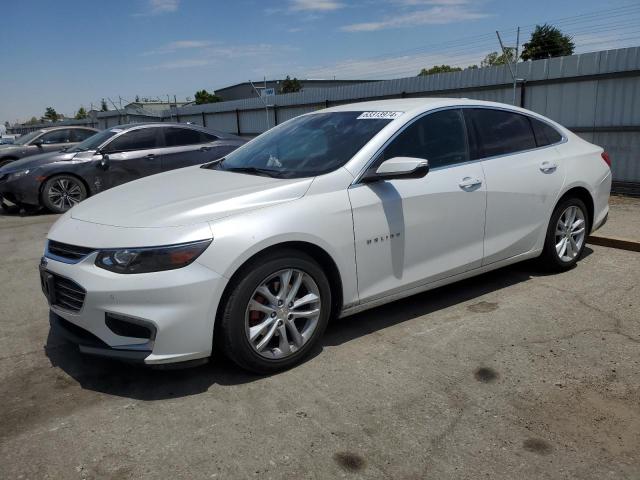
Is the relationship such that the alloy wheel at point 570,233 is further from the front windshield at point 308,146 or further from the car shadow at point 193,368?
the front windshield at point 308,146

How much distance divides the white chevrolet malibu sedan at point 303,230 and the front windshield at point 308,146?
15mm

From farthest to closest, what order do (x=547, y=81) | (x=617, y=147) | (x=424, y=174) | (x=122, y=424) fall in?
(x=547, y=81), (x=617, y=147), (x=424, y=174), (x=122, y=424)

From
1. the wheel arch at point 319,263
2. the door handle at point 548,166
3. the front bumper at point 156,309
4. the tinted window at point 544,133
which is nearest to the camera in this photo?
the front bumper at point 156,309

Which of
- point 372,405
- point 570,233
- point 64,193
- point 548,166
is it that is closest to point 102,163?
point 64,193

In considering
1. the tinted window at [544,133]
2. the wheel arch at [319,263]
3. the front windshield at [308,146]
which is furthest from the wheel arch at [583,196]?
the wheel arch at [319,263]

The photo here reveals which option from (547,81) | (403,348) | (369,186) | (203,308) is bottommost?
(403,348)

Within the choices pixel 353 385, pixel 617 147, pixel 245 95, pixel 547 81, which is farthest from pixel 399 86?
pixel 245 95

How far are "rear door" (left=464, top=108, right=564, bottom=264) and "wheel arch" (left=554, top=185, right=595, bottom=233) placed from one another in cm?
18

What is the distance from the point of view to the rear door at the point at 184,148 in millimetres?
9789

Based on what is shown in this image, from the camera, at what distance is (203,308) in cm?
304

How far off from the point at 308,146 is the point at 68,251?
1802 mm

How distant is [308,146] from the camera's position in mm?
4133

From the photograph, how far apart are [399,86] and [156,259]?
11.8 meters

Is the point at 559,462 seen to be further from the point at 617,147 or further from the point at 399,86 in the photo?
the point at 399,86
